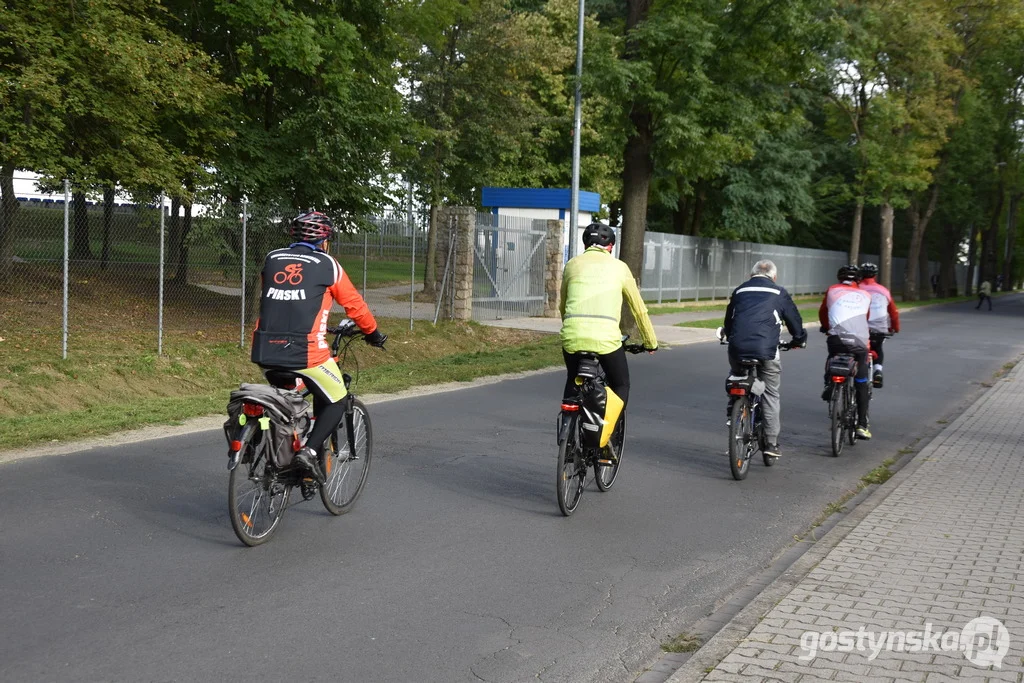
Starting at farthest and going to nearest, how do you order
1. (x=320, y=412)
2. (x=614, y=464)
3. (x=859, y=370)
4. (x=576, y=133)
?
(x=576, y=133) → (x=859, y=370) → (x=614, y=464) → (x=320, y=412)

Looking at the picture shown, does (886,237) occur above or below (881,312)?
above

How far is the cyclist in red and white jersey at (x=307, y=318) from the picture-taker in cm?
605

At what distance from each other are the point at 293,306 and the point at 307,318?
101 millimetres

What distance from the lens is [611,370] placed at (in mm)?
7285

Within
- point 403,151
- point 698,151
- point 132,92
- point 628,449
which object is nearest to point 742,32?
point 698,151

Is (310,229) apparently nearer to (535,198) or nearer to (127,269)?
(127,269)

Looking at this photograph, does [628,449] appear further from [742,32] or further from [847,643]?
[742,32]

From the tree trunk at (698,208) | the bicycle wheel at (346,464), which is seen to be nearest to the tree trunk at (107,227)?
the bicycle wheel at (346,464)

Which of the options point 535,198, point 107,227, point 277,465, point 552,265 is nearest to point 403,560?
point 277,465

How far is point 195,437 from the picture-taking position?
9.77 meters

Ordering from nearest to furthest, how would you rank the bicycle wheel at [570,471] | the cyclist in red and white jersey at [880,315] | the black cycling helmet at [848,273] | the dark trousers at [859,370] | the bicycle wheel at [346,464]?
the bicycle wheel at [346,464] < the bicycle wheel at [570,471] < the black cycling helmet at [848,273] < the dark trousers at [859,370] < the cyclist in red and white jersey at [880,315]

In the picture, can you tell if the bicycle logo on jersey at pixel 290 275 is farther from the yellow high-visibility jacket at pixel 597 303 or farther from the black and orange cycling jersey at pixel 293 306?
the yellow high-visibility jacket at pixel 597 303

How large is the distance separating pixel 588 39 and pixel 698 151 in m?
3.58

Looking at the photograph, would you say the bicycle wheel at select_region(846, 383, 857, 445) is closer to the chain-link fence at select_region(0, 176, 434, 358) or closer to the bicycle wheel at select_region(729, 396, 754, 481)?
the bicycle wheel at select_region(729, 396, 754, 481)
